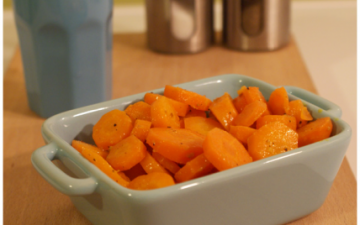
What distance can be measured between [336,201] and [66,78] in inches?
25.2

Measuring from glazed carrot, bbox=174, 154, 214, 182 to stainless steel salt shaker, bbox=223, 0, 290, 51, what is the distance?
0.96m

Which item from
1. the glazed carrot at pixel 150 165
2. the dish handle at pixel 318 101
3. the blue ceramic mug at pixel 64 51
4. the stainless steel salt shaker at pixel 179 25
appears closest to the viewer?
the glazed carrot at pixel 150 165

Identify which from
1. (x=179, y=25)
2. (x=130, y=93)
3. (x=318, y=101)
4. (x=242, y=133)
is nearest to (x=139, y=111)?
(x=242, y=133)

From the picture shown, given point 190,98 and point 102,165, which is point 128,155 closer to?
point 102,165

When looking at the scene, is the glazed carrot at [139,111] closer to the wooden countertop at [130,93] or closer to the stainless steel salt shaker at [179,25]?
the wooden countertop at [130,93]

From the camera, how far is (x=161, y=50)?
4.99ft

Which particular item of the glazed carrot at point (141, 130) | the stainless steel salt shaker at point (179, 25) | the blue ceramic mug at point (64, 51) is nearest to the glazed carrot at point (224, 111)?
the glazed carrot at point (141, 130)

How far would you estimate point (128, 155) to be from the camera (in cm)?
62

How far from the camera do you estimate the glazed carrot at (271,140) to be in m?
0.62

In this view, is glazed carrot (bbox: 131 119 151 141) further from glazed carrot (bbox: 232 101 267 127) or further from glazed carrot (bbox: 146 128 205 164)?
glazed carrot (bbox: 232 101 267 127)

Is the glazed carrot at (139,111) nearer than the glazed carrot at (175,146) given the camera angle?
No

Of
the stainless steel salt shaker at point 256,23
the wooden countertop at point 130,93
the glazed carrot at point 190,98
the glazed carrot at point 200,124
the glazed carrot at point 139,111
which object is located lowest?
the wooden countertop at point 130,93

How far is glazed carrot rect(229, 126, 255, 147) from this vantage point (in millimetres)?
667

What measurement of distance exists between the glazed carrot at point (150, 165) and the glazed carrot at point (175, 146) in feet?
0.05
